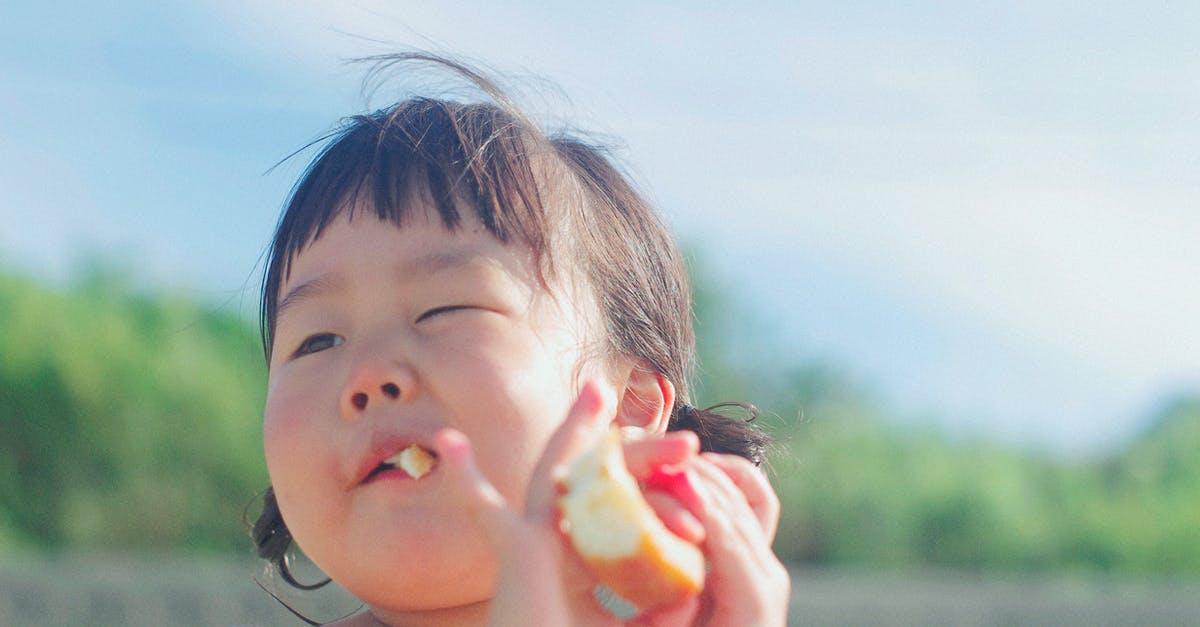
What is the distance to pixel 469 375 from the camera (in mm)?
1882

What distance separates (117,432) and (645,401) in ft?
17.4

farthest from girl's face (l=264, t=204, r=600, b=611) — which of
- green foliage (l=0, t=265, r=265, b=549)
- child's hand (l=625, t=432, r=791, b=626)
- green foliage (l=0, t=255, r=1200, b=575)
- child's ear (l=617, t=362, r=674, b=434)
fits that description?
green foliage (l=0, t=265, r=265, b=549)

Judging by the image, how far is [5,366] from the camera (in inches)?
272

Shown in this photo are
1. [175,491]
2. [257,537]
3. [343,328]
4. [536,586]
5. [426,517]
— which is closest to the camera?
[536,586]

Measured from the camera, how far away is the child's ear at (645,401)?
2.31 m

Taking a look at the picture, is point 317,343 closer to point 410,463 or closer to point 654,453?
point 410,463

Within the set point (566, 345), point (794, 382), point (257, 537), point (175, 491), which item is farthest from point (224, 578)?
point (566, 345)

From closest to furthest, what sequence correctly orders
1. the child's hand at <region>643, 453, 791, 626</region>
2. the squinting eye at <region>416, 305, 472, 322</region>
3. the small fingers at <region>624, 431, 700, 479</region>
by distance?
the small fingers at <region>624, 431, 700, 479</region> < the child's hand at <region>643, 453, 791, 626</region> < the squinting eye at <region>416, 305, 472, 322</region>

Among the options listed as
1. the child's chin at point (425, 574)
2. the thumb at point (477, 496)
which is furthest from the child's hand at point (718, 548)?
the child's chin at point (425, 574)

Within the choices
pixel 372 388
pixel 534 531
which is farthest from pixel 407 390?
pixel 534 531

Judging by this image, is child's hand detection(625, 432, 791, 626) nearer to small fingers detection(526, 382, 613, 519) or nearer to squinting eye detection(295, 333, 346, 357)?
small fingers detection(526, 382, 613, 519)

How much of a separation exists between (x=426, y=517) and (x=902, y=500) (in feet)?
21.2

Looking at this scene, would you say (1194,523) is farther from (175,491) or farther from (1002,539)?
(175,491)

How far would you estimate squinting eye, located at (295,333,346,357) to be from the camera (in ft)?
6.76
